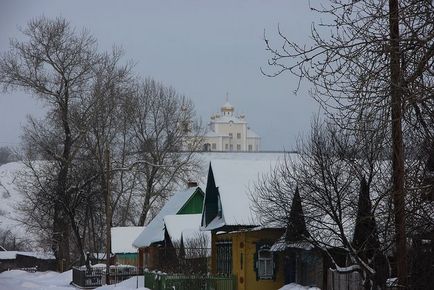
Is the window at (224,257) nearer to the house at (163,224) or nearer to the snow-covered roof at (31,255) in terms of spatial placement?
the house at (163,224)

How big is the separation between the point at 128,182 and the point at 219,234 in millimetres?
31006

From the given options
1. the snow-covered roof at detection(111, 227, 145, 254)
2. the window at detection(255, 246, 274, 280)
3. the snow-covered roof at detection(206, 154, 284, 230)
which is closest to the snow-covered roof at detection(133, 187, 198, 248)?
the snow-covered roof at detection(111, 227, 145, 254)

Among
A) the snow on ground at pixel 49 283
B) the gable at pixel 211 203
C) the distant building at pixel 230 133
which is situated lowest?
the snow on ground at pixel 49 283

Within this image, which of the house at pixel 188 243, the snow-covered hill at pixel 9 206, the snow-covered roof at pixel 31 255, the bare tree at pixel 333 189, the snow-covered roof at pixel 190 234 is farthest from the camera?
the snow-covered hill at pixel 9 206

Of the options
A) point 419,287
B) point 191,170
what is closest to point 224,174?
point 419,287

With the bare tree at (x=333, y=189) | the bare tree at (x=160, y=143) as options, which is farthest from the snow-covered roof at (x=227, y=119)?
the bare tree at (x=333, y=189)

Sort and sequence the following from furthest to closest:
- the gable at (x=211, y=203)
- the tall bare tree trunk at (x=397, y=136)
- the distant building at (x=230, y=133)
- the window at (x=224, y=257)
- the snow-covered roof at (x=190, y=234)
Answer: the distant building at (x=230, y=133) < the snow-covered roof at (x=190, y=234) < the gable at (x=211, y=203) < the window at (x=224, y=257) < the tall bare tree trunk at (x=397, y=136)

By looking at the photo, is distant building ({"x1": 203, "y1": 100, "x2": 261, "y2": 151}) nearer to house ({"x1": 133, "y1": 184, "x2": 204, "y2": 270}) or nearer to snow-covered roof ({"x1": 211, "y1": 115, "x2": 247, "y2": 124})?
snow-covered roof ({"x1": 211, "y1": 115, "x2": 247, "y2": 124})

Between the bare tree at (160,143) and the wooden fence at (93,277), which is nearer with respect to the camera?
the wooden fence at (93,277)

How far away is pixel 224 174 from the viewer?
1448 inches

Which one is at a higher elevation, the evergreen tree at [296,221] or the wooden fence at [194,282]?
the evergreen tree at [296,221]

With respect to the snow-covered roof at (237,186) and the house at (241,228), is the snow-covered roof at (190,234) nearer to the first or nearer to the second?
the house at (241,228)

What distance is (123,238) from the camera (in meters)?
63.7

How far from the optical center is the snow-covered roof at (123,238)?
209 feet
